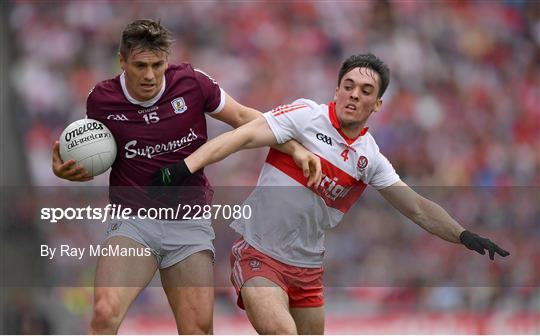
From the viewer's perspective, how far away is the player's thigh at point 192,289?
5992mm

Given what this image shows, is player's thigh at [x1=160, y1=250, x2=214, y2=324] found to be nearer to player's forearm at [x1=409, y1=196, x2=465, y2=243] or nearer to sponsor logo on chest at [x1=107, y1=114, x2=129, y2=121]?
sponsor logo on chest at [x1=107, y1=114, x2=129, y2=121]

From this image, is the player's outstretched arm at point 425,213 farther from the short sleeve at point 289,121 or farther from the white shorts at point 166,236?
the white shorts at point 166,236

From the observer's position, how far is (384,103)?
1225 cm

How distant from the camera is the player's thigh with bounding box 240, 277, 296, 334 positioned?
5797mm

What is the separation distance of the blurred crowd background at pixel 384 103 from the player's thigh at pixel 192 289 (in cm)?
341

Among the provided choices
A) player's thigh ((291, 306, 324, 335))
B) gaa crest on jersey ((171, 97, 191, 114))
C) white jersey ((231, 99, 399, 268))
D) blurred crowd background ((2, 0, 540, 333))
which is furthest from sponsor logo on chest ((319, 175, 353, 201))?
blurred crowd background ((2, 0, 540, 333))

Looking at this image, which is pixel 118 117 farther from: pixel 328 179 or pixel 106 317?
pixel 328 179

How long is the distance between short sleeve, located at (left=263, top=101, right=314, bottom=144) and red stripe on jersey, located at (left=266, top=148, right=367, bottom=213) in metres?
0.15

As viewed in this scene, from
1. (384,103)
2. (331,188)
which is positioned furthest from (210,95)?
(384,103)

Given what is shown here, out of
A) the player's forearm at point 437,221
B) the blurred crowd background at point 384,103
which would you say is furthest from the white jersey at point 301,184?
the blurred crowd background at point 384,103

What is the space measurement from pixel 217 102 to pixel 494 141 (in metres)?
7.12

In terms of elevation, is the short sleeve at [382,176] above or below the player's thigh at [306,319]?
above

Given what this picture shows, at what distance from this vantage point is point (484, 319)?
422 inches

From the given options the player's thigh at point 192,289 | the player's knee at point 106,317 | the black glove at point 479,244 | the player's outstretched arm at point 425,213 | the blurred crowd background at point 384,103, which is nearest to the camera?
the player's knee at point 106,317
